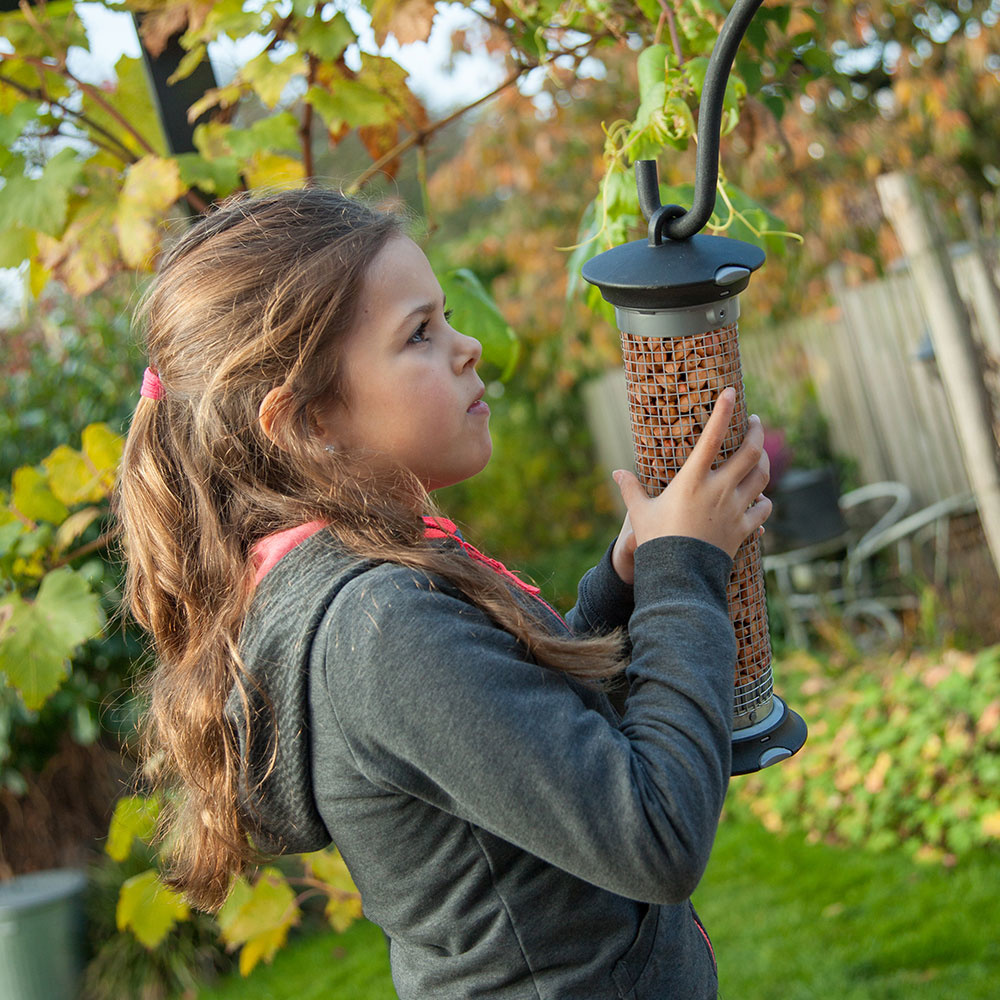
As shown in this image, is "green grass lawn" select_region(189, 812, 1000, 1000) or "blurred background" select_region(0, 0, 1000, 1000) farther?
"green grass lawn" select_region(189, 812, 1000, 1000)

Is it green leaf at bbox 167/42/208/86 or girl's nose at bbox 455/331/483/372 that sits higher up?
green leaf at bbox 167/42/208/86

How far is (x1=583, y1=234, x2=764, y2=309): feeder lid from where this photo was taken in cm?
105

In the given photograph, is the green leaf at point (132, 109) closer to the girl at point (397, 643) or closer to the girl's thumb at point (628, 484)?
the girl at point (397, 643)

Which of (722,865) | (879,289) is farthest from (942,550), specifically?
(722,865)

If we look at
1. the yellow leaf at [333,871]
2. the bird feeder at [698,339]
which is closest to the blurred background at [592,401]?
the yellow leaf at [333,871]

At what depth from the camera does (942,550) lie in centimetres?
538

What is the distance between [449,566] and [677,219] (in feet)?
1.41

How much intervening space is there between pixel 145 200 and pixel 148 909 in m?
1.30

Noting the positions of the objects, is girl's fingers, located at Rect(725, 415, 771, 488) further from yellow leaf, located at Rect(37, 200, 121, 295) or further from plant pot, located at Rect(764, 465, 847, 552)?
plant pot, located at Rect(764, 465, 847, 552)

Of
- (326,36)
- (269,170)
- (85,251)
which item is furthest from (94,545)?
(326,36)

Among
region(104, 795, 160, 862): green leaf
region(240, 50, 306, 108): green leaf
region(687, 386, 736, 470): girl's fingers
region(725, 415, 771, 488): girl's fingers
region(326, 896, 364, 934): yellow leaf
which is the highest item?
region(240, 50, 306, 108): green leaf

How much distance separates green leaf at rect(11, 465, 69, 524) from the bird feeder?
1199mm

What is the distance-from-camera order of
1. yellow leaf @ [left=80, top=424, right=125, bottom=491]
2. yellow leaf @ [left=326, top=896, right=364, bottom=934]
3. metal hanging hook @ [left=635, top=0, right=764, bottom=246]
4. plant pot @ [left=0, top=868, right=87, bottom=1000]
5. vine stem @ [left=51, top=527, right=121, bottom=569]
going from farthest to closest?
plant pot @ [left=0, top=868, right=87, bottom=1000] → yellow leaf @ [left=326, top=896, right=364, bottom=934] → yellow leaf @ [left=80, top=424, right=125, bottom=491] → vine stem @ [left=51, top=527, right=121, bottom=569] → metal hanging hook @ [left=635, top=0, right=764, bottom=246]

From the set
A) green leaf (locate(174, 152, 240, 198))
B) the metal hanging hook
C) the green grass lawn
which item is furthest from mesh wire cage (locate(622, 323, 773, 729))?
the green grass lawn
